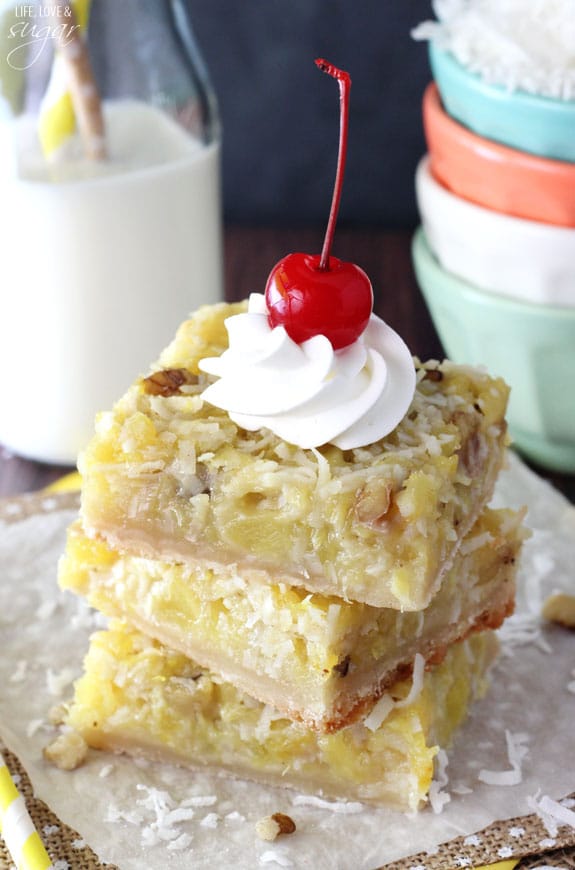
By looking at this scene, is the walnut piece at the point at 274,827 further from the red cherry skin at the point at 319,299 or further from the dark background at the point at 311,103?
the dark background at the point at 311,103

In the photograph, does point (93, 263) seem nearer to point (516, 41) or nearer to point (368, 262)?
point (516, 41)

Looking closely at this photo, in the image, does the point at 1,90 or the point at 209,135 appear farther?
the point at 209,135

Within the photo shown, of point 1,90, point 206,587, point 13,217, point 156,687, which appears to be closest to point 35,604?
point 156,687

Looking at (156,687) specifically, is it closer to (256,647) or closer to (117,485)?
(256,647)

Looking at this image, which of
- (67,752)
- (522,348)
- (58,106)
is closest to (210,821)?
(67,752)

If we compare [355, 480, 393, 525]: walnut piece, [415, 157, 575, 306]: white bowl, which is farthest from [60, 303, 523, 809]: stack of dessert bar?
[415, 157, 575, 306]: white bowl

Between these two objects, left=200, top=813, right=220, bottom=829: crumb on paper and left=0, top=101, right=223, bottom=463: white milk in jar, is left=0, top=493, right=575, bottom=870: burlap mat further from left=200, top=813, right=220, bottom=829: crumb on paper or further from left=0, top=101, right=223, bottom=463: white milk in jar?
left=0, top=101, right=223, bottom=463: white milk in jar
